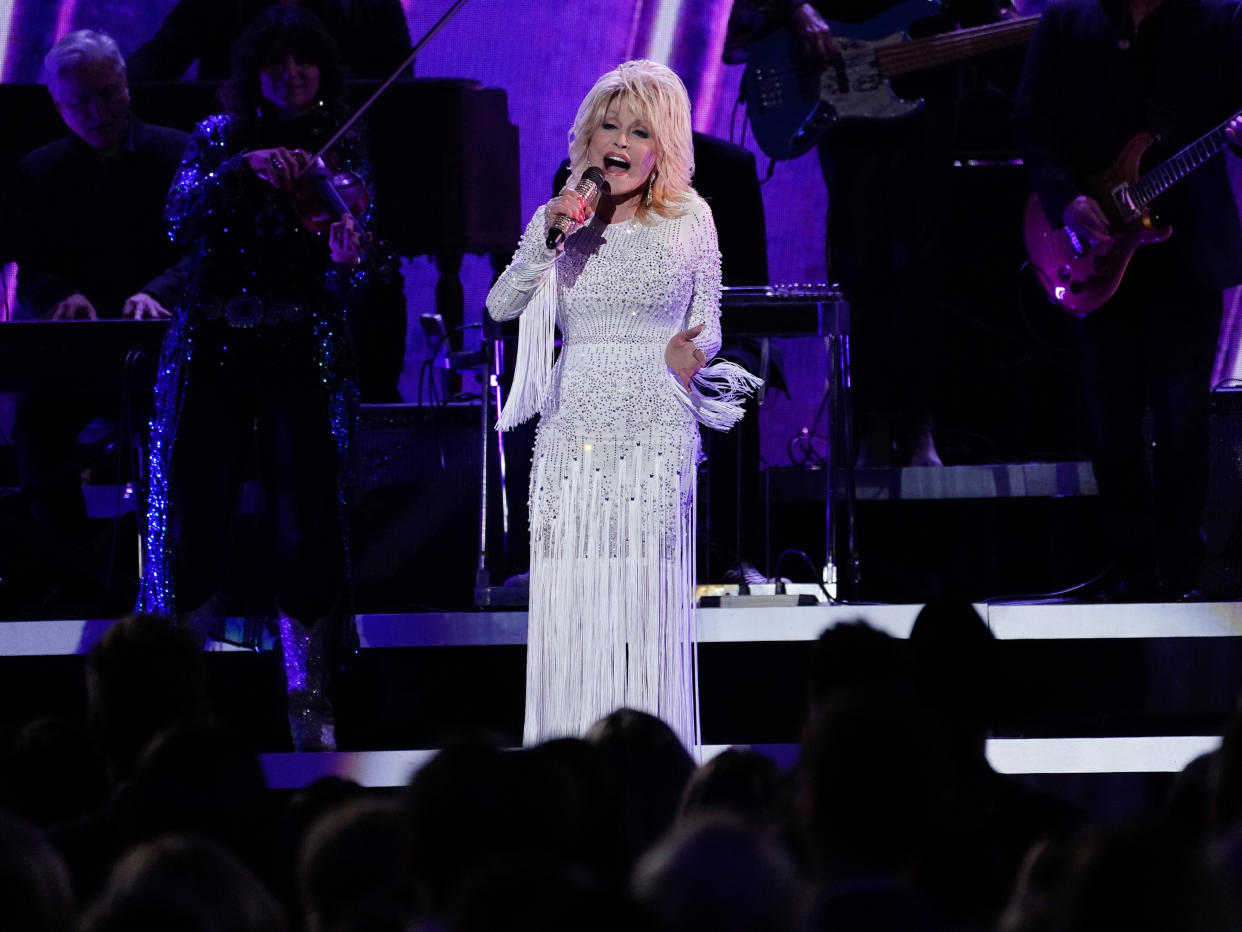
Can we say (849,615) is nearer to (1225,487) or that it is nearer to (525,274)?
(525,274)

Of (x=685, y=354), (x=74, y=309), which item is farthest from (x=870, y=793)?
(x=74, y=309)

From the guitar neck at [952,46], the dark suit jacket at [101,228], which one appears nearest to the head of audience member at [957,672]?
the guitar neck at [952,46]

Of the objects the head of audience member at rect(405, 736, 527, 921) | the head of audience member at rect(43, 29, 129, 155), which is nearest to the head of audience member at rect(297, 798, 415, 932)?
the head of audience member at rect(405, 736, 527, 921)

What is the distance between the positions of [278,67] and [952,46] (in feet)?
9.15

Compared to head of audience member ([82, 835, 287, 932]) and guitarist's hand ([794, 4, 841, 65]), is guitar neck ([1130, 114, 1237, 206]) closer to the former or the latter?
guitarist's hand ([794, 4, 841, 65])

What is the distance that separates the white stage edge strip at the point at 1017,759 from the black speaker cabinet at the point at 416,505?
81.6 inches

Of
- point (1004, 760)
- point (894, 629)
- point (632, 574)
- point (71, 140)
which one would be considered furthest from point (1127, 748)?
point (71, 140)

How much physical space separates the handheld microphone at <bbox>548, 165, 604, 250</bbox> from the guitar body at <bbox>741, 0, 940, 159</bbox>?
280 cm

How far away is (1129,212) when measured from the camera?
5.13m

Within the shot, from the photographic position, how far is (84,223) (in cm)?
609

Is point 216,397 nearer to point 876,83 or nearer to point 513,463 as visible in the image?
point 513,463

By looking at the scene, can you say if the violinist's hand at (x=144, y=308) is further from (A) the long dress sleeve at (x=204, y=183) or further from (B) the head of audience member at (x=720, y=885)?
(B) the head of audience member at (x=720, y=885)

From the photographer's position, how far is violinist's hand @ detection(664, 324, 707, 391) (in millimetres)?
3637

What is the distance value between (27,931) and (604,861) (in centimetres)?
72
